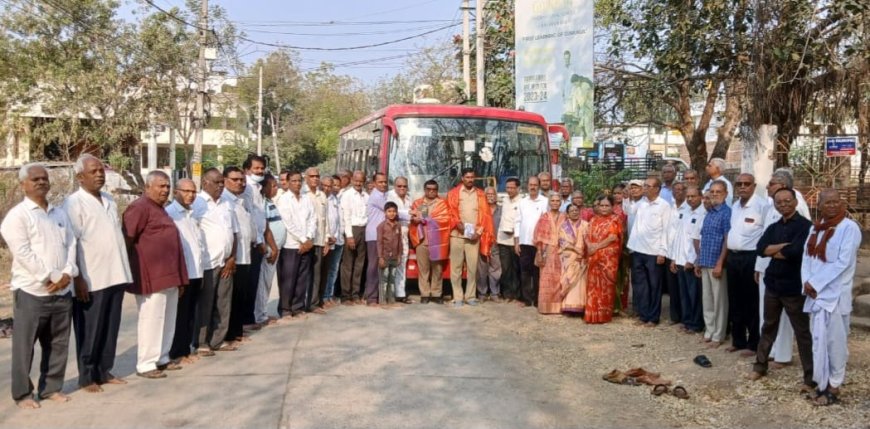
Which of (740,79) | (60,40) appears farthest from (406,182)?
(60,40)

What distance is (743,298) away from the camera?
22.6 ft

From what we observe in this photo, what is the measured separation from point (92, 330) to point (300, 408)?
5.53 ft

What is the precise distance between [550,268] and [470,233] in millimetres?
1213

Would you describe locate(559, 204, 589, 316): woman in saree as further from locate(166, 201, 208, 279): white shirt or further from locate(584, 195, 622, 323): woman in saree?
locate(166, 201, 208, 279): white shirt

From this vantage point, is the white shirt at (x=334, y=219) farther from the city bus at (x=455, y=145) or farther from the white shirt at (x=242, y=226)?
the white shirt at (x=242, y=226)

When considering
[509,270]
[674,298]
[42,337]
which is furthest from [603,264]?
[42,337]

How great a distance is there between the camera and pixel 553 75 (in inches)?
615

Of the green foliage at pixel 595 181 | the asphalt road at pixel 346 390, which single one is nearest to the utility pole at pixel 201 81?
the green foliage at pixel 595 181

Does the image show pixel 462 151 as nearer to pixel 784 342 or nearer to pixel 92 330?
pixel 784 342

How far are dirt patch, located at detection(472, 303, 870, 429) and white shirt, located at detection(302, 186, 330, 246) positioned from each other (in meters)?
2.02

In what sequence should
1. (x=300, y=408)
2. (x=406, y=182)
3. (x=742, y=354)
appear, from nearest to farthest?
(x=300, y=408) < (x=742, y=354) < (x=406, y=182)

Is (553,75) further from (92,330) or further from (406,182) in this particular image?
(92,330)

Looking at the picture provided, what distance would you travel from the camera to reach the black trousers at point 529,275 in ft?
32.1

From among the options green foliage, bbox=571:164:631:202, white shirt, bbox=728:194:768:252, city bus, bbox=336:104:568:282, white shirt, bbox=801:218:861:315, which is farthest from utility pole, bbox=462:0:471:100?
white shirt, bbox=801:218:861:315
